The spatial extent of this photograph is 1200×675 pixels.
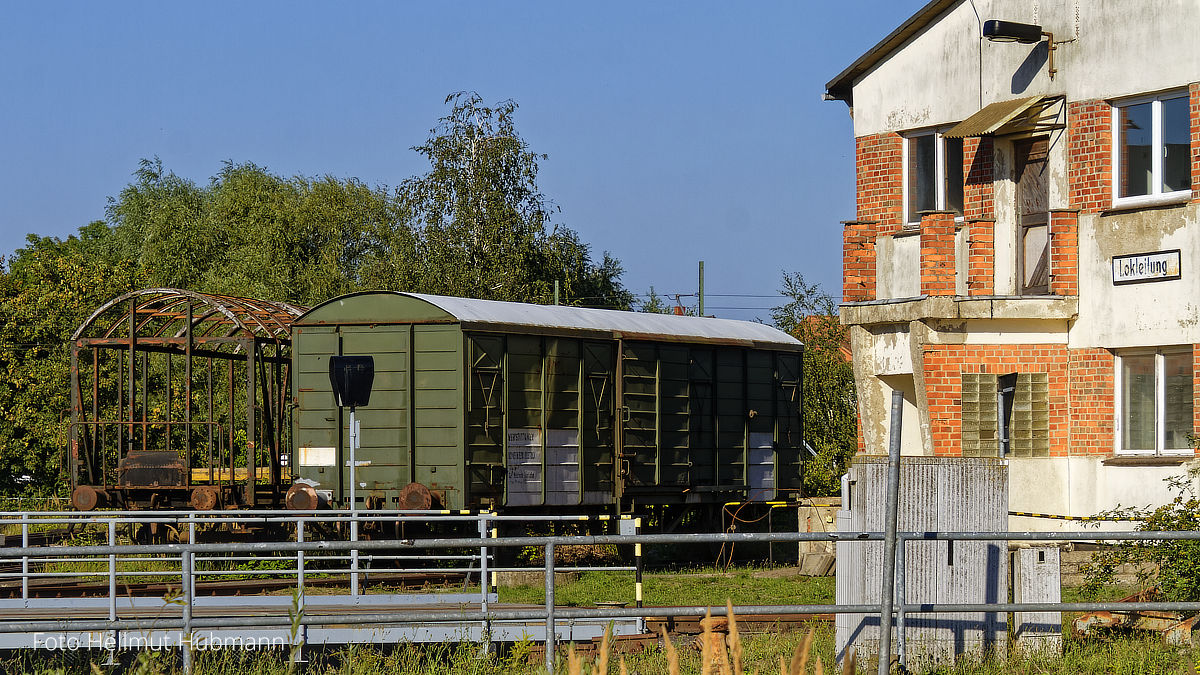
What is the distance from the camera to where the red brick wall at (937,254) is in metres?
16.9

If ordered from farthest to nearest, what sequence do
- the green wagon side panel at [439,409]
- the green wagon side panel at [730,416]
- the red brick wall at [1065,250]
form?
the green wagon side panel at [730,416], the green wagon side panel at [439,409], the red brick wall at [1065,250]

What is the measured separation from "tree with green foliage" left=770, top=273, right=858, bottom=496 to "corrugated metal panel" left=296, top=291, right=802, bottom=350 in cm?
344

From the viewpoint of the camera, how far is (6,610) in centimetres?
1378

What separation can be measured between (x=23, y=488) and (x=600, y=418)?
23.6 m

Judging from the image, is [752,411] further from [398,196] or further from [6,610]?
[398,196]

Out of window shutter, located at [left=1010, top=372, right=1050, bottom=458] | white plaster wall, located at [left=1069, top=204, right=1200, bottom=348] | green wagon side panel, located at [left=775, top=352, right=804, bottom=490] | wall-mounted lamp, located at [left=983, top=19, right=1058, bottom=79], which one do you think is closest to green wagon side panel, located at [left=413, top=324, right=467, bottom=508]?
green wagon side panel, located at [left=775, top=352, right=804, bottom=490]

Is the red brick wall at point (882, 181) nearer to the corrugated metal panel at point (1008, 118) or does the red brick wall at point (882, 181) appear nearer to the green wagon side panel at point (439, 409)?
the corrugated metal panel at point (1008, 118)

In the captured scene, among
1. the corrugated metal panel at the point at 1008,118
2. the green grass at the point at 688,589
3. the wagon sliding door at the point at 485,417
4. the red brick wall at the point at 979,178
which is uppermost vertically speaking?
the corrugated metal panel at the point at 1008,118

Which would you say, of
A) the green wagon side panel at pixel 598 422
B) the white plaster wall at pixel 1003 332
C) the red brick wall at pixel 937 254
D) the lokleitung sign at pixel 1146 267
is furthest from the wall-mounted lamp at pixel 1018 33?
the green wagon side panel at pixel 598 422

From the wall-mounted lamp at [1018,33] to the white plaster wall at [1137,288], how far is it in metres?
1.97

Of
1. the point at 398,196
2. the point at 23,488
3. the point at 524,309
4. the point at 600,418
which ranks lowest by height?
the point at 23,488

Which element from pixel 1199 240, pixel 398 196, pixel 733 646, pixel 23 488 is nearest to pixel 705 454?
pixel 1199 240

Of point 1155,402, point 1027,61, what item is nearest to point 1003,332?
point 1155,402

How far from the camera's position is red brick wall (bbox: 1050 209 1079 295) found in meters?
16.6
